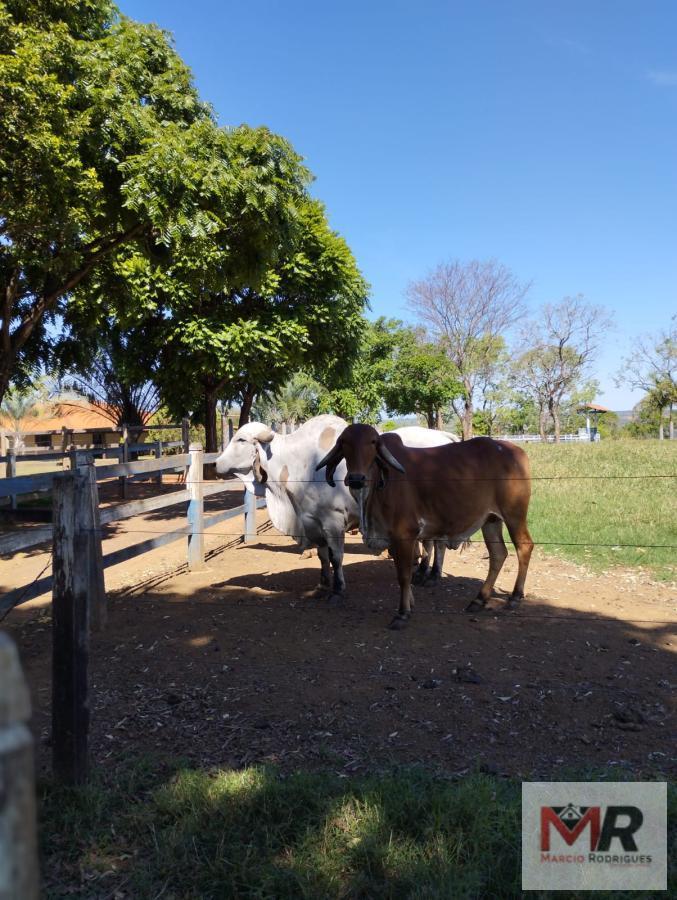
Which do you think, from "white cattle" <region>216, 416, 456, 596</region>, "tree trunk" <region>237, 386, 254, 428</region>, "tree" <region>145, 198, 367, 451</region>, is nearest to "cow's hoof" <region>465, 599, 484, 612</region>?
"white cattle" <region>216, 416, 456, 596</region>

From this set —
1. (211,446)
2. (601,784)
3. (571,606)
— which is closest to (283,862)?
(601,784)

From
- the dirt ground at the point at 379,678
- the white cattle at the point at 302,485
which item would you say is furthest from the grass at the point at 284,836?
the white cattle at the point at 302,485

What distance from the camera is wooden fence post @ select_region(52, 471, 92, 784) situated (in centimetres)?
323

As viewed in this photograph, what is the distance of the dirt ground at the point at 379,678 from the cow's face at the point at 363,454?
1.41 metres

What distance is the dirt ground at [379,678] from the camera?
11.9 ft

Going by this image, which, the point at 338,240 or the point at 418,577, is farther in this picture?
the point at 338,240

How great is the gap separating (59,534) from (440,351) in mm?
39157

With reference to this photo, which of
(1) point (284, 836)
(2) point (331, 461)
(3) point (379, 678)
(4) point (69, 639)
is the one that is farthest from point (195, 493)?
(1) point (284, 836)

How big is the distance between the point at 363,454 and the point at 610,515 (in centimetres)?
711

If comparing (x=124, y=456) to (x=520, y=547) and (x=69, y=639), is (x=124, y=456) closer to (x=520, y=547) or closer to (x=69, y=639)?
(x=520, y=547)

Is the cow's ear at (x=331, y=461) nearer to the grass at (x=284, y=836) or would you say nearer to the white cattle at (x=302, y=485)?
the white cattle at (x=302, y=485)

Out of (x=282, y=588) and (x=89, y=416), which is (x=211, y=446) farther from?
(x=89, y=416)

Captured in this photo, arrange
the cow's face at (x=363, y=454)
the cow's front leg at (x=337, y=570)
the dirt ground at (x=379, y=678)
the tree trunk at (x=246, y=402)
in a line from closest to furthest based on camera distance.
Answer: the dirt ground at (x=379, y=678)
the cow's face at (x=363, y=454)
the cow's front leg at (x=337, y=570)
the tree trunk at (x=246, y=402)

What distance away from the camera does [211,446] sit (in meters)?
17.9
